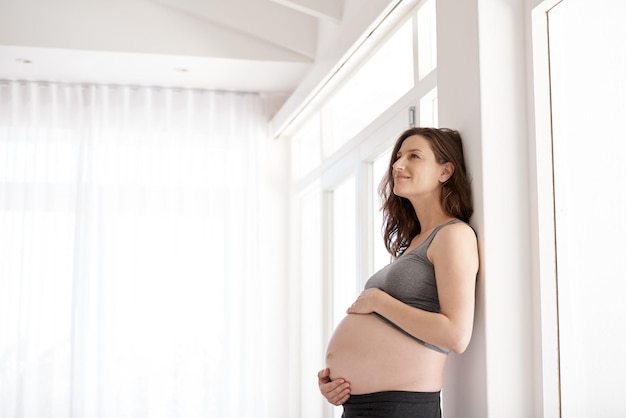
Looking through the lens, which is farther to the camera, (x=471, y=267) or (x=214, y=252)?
(x=214, y=252)

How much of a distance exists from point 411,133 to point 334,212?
1.88 metres

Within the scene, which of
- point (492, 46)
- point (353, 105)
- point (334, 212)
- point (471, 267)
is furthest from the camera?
point (334, 212)

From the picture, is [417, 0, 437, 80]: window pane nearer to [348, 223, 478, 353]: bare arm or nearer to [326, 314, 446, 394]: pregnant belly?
[348, 223, 478, 353]: bare arm

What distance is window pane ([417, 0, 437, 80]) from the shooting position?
2.89 m

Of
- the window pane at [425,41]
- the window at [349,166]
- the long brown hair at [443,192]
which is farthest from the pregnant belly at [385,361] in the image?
the window pane at [425,41]

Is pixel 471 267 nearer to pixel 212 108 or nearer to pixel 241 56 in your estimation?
pixel 241 56

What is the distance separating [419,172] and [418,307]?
332mm

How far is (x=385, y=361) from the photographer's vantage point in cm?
204

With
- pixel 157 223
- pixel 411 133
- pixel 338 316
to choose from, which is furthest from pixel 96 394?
pixel 411 133

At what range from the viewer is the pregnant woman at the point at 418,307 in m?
1.99

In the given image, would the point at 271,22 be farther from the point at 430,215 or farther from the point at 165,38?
the point at 430,215

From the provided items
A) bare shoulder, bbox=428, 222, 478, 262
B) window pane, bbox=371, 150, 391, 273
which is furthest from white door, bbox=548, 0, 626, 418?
window pane, bbox=371, 150, 391, 273

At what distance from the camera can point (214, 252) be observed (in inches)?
182

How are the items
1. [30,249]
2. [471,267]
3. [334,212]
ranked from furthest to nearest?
[30,249]
[334,212]
[471,267]
